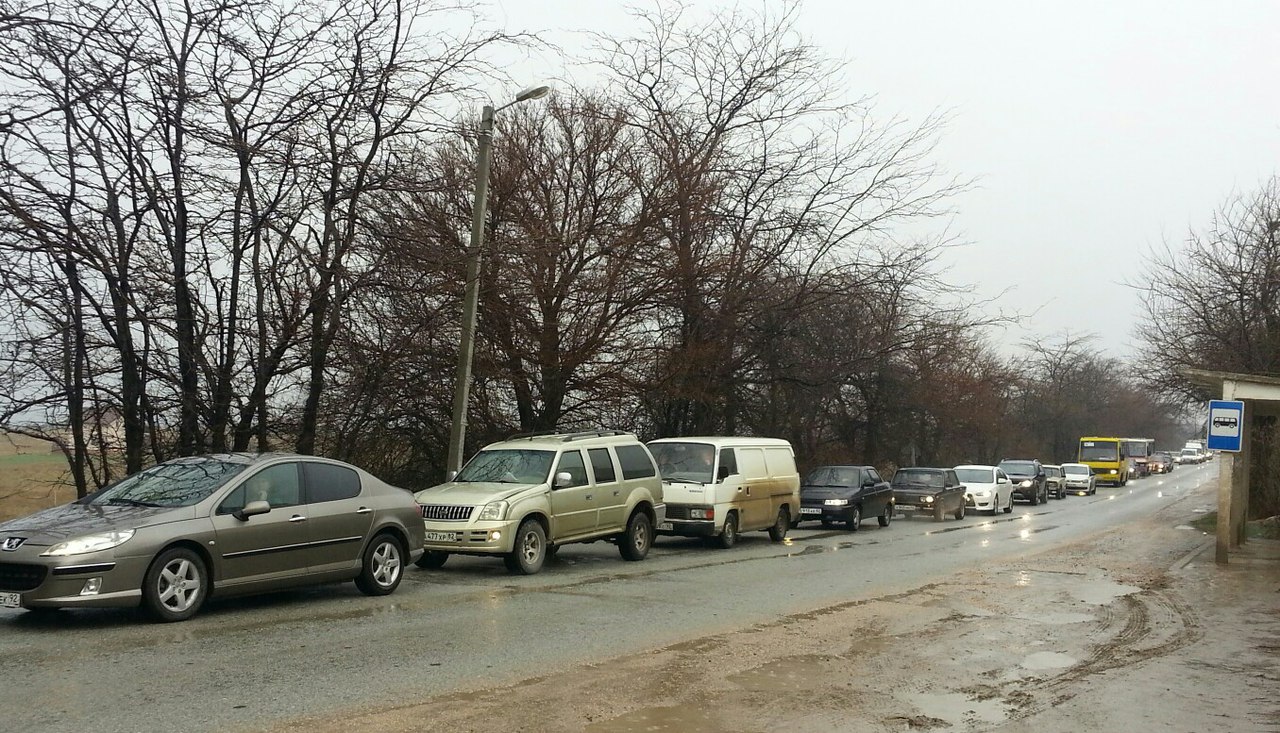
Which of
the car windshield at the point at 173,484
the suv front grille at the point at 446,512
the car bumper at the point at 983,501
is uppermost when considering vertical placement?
the car windshield at the point at 173,484

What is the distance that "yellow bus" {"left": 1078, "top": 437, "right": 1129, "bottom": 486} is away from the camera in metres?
60.7

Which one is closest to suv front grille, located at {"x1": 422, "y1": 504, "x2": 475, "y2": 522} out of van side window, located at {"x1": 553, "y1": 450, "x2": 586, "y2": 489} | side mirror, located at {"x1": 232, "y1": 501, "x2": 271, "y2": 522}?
van side window, located at {"x1": 553, "y1": 450, "x2": 586, "y2": 489}

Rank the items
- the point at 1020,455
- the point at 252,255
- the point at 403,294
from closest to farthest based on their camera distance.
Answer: the point at 252,255
the point at 403,294
the point at 1020,455

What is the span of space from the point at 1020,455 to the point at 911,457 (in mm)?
31154

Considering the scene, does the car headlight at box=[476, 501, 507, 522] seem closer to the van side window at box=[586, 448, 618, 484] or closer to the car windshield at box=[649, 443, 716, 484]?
the van side window at box=[586, 448, 618, 484]

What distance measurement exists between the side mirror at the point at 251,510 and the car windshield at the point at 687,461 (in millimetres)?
9194

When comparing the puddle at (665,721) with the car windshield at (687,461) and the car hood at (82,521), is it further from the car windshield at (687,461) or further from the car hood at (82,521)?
the car windshield at (687,461)

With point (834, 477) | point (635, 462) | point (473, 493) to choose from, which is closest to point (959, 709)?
point (473, 493)

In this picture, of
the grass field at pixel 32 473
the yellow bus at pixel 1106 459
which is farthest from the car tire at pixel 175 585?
the yellow bus at pixel 1106 459

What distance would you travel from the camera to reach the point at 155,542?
365 inches

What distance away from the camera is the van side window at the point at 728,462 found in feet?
61.3

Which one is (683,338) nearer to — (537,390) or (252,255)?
(537,390)

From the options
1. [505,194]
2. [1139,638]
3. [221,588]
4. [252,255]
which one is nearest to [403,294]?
[252,255]

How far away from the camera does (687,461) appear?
18.8 m
